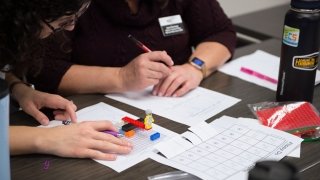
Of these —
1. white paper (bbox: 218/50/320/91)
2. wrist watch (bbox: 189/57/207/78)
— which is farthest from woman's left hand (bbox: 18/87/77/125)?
white paper (bbox: 218/50/320/91)

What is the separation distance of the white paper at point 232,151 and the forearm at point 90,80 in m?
0.36

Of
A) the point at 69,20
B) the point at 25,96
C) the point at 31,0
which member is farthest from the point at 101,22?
the point at 31,0

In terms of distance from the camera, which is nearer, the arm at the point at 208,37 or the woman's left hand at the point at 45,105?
the woman's left hand at the point at 45,105

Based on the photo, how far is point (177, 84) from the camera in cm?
136

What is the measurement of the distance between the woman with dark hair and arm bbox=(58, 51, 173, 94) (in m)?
0.17

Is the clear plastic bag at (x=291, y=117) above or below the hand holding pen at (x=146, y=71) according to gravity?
below

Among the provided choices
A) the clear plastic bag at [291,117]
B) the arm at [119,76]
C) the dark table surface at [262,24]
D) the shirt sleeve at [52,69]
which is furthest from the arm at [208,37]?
the dark table surface at [262,24]

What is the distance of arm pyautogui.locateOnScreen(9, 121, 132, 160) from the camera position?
1004mm

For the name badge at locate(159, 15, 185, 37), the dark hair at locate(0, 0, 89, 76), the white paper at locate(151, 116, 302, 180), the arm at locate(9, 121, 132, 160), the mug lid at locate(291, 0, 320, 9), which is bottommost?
the white paper at locate(151, 116, 302, 180)

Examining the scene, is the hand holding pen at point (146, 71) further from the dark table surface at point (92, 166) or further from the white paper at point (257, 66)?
the white paper at point (257, 66)

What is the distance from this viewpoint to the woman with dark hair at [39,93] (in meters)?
0.83

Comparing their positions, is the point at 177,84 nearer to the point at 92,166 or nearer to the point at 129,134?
the point at 129,134

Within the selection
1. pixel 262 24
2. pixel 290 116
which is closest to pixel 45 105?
pixel 290 116

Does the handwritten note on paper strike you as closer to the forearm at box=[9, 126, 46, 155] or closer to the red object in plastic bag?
the red object in plastic bag
